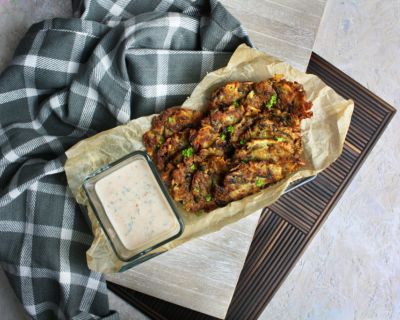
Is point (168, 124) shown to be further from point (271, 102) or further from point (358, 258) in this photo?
point (358, 258)

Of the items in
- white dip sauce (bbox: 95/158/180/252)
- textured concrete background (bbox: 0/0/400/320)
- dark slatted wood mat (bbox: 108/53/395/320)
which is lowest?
textured concrete background (bbox: 0/0/400/320)

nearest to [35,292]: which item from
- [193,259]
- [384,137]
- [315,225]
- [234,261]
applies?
[193,259]

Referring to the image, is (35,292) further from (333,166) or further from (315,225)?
(333,166)

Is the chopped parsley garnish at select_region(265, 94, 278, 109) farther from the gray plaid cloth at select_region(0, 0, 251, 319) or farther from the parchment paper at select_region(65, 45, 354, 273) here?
the gray plaid cloth at select_region(0, 0, 251, 319)

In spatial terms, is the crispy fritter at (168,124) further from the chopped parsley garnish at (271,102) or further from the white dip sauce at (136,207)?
the chopped parsley garnish at (271,102)

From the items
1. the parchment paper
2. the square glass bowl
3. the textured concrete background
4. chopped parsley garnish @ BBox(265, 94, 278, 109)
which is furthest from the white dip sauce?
the textured concrete background

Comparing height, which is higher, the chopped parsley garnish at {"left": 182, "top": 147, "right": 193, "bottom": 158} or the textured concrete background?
the chopped parsley garnish at {"left": 182, "top": 147, "right": 193, "bottom": 158}
